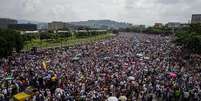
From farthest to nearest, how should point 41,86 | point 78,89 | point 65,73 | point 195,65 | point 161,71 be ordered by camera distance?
point 195,65 < point 161,71 < point 65,73 < point 41,86 < point 78,89

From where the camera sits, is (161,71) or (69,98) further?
(161,71)

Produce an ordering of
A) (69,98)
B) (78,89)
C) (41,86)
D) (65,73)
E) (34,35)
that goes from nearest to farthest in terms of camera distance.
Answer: (69,98), (78,89), (41,86), (65,73), (34,35)

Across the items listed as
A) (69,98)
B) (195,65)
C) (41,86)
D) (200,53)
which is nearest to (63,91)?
(69,98)

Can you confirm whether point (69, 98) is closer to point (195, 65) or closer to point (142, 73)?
point (142, 73)

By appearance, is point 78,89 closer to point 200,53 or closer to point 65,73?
point 65,73

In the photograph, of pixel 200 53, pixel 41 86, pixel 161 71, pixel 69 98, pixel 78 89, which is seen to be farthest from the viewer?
pixel 200 53

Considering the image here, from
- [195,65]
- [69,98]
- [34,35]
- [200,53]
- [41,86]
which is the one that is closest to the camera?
[69,98]

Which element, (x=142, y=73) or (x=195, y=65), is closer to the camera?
(x=142, y=73)

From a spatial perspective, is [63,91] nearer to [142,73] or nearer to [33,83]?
[33,83]

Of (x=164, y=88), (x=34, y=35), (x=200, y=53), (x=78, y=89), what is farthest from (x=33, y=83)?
(x=34, y=35)
